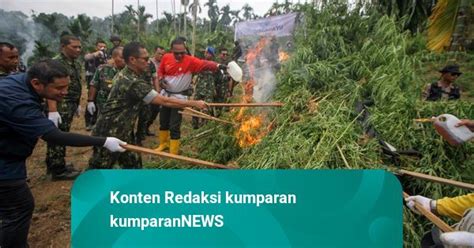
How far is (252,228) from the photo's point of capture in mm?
1668

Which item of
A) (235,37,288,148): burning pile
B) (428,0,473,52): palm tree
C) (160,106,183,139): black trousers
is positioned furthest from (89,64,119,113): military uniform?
(428,0,473,52): palm tree

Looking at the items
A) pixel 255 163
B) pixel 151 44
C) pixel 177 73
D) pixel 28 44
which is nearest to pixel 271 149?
pixel 255 163

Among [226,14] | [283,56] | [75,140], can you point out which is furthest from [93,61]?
[226,14]

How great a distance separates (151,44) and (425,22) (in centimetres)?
1758

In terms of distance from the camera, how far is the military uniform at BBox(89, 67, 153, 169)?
3775 mm

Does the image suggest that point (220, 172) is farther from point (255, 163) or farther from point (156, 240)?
point (255, 163)

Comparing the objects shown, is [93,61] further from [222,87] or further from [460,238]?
[460,238]

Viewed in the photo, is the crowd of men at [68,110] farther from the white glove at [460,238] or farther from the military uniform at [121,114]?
the white glove at [460,238]

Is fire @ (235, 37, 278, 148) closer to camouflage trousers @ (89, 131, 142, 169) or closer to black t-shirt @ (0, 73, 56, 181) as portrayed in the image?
camouflage trousers @ (89, 131, 142, 169)

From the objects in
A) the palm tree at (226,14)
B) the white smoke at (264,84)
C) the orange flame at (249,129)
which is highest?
the palm tree at (226,14)

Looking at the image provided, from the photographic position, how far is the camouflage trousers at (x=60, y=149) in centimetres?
480

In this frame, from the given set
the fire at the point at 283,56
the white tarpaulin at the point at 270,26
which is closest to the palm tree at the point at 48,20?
the white tarpaulin at the point at 270,26

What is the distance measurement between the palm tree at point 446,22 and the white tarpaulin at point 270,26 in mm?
4150

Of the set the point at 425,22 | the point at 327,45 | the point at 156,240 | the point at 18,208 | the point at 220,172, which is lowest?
the point at 18,208
